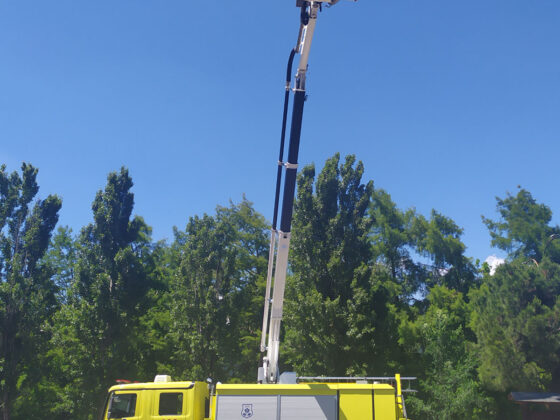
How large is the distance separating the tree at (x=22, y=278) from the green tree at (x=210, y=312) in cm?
826

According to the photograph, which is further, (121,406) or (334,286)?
(334,286)

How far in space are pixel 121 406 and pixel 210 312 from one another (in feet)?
54.5

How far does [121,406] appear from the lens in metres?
11.9

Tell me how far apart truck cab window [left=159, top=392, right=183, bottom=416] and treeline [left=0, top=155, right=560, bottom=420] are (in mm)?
14432

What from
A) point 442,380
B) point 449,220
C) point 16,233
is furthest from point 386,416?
point 449,220

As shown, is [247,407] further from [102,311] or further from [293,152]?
[102,311]

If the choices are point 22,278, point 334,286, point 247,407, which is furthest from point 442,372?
point 22,278

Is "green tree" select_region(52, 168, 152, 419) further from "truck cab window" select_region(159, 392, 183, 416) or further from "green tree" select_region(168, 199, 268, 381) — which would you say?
"truck cab window" select_region(159, 392, 183, 416)

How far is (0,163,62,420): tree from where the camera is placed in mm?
26938

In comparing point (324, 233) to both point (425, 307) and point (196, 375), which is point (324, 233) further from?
point (425, 307)

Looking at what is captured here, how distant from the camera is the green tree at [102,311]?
1056 inches

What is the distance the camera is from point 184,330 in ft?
93.6

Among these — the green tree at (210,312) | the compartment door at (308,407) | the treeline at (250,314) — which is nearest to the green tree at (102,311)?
the treeline at (250,314)

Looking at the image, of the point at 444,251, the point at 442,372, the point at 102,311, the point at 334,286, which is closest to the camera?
the point at 334,286
